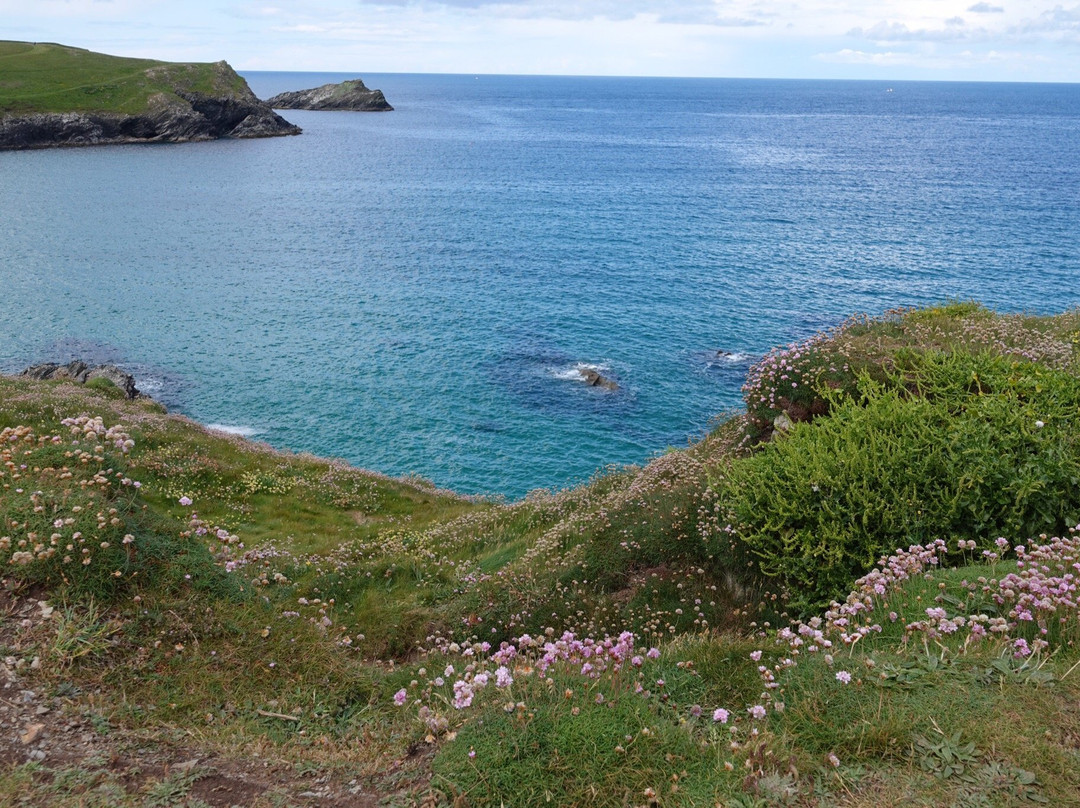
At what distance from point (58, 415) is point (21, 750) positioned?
22573 mm

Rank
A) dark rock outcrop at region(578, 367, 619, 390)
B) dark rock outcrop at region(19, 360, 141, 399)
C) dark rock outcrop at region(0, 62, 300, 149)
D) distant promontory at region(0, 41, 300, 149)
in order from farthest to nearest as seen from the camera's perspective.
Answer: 1. distant promontory at region(0, 41, 300, 149)
2. dark rock outcrop at region(0, 62, 300, 149)
3. dark rock outcrop at region(578, 367, 619, 390)
4. dark rock outcrop at region(19, 360, 141, 399)

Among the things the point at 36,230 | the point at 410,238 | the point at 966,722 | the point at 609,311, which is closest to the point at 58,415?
the point at 966,722

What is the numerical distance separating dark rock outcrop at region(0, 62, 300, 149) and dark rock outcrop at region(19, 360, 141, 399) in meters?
114

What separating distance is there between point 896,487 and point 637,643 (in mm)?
4874

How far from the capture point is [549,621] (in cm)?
1328

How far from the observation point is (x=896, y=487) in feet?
39.0

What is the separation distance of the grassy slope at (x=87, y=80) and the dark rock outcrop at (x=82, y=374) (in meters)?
119

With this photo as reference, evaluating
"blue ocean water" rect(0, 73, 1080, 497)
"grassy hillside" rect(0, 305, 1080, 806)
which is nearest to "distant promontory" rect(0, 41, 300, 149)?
"blue ocean water" rect(0, 73, 1080, 497)

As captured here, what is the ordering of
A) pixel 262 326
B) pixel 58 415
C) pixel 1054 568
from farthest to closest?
pixel 262 326, pixel 58 415, pixel 1054 568

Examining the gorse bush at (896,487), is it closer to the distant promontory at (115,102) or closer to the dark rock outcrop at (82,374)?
the dark rock outcrop at (82,374)

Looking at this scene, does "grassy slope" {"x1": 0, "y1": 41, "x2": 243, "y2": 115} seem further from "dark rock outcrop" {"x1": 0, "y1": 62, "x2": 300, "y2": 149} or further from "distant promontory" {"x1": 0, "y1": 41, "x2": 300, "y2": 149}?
"dark rock outcrop" {"x1": 0, "y1": 62, "x2": 300, "y2": 149}

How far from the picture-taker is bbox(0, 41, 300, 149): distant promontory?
131125mm

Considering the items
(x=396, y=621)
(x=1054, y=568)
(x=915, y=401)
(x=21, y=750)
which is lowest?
(x=396, y=621)

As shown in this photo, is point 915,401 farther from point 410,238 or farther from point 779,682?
point 410,238
